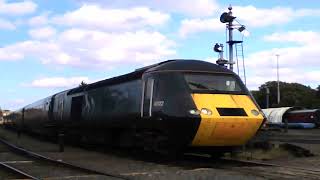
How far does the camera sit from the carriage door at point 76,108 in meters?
26.6

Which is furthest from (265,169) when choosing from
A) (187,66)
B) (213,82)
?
(187,66)

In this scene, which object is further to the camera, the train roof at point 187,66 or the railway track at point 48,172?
the train roof at point 187,66

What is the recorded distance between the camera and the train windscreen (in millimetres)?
16734

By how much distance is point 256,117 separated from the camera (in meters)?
16.5

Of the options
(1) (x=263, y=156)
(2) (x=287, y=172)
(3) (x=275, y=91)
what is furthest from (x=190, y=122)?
(3) (x=275, y=91)

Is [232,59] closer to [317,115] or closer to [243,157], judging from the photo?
[243,157]

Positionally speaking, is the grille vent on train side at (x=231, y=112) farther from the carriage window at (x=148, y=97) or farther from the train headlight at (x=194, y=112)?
the carriage window at (x=148, y=97)

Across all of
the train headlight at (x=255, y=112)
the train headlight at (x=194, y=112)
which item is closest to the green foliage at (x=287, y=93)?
the train headlight at (x=255, y=112)

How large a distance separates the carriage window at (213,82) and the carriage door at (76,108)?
10.5 m

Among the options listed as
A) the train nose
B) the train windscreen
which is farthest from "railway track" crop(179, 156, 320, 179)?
the train windscreen

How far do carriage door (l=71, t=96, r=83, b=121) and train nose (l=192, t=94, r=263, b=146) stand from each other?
1123 cm

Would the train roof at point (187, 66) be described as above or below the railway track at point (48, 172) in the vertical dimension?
above

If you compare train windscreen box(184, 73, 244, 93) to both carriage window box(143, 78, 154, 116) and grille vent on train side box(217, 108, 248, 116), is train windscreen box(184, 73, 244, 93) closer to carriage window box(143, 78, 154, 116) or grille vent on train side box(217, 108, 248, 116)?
grille vent on train side box(217, 108, 248, 116)

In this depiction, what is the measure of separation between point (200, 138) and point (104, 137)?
24.2ft
